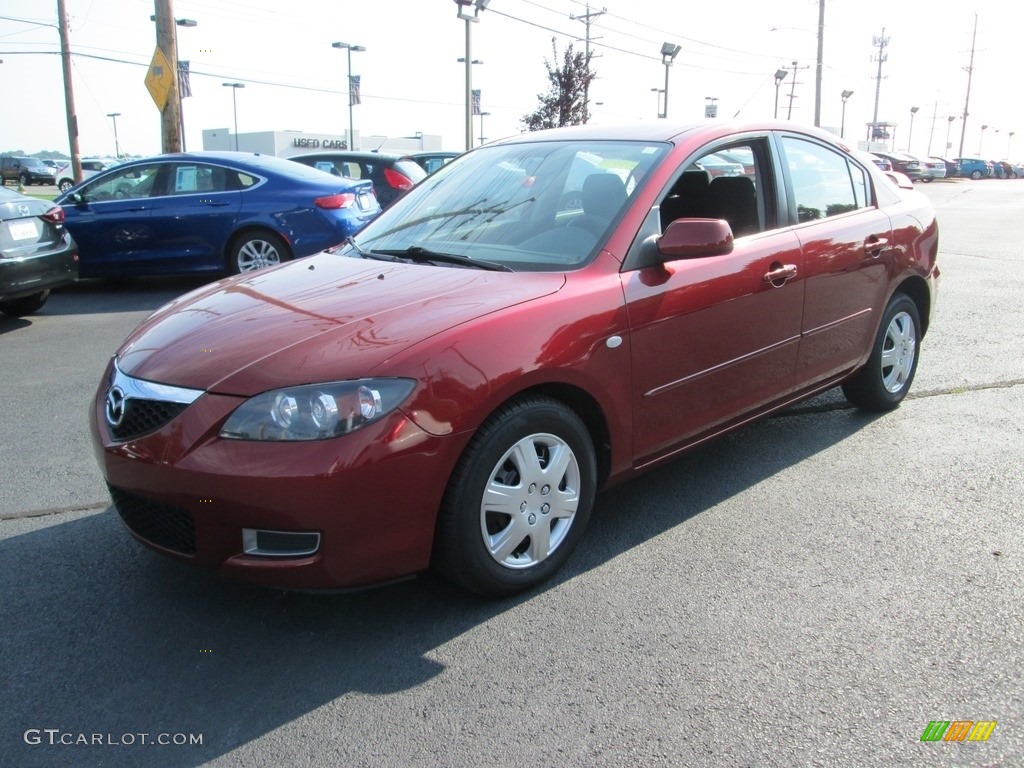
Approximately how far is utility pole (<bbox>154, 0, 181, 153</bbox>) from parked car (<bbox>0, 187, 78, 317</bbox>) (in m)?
5.89

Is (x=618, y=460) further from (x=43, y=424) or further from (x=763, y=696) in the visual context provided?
(x=43, y=424)

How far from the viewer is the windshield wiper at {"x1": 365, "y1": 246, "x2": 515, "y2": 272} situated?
3.59 meters

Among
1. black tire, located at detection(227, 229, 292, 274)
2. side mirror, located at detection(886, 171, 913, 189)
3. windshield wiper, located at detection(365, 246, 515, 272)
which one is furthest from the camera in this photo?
black tire, located at detection(227, 229, 292, 274)

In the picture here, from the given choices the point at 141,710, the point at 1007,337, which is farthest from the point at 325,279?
the point at 1007,337

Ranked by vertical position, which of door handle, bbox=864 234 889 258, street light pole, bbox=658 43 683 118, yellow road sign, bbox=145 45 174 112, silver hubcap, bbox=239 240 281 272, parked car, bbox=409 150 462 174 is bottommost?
silver hubcap, bbox=239 240 281 272

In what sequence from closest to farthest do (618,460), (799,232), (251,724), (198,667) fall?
(251,724)
(198,667)
(618,460)
(799,232)

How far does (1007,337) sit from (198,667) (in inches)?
270

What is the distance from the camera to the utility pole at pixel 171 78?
45.6 feet

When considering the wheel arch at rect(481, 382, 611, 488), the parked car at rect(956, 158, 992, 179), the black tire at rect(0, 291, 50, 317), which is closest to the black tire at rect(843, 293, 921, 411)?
the wheel arch at rect(481, 382, 611, 488)

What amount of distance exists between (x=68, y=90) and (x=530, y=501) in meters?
28.4

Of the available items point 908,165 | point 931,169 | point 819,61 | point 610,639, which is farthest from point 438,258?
point 931,169

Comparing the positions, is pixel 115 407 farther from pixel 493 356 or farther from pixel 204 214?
pixel 204 214

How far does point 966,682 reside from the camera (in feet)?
8.94

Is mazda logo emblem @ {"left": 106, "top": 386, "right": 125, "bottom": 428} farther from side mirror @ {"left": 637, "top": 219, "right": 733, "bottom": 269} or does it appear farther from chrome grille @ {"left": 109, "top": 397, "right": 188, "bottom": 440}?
side mirror @ {"left": 637, "top": 219, "right": 733, "bottom": 269}
